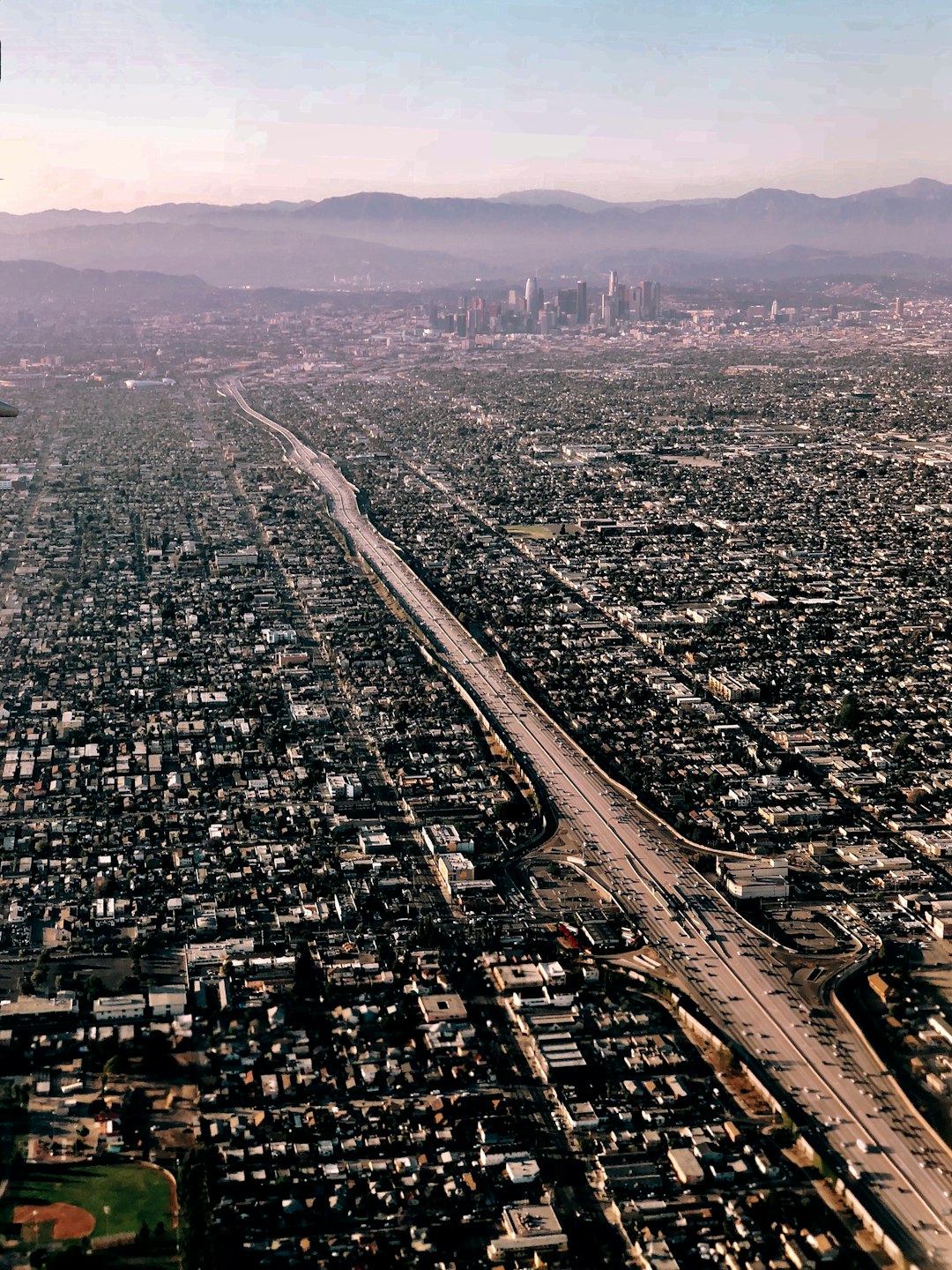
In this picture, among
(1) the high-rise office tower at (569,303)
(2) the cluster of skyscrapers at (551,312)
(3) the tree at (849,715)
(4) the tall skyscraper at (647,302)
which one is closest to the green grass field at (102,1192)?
(3) the tree at (849,715)

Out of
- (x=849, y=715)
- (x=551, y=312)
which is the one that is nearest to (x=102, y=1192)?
(x=849, y=715)

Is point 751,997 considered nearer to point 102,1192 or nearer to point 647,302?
point 102,1192

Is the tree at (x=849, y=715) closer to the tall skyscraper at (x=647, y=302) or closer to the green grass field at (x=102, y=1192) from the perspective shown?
the green grass field at (x=102, y=1192)

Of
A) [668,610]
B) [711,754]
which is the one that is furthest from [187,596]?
[711,754]

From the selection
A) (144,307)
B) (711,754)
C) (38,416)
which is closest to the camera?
(711,754)

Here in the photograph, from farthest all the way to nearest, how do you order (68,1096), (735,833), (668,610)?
1. (668,610)
2. (735,833)
3. (68,1096)

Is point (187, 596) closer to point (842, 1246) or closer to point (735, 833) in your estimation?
point (735, 833)
